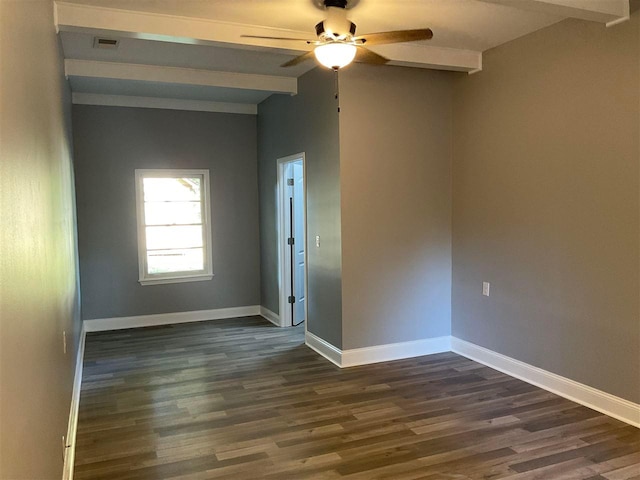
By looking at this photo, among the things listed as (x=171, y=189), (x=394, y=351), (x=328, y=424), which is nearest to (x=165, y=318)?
(x=171, y=189)

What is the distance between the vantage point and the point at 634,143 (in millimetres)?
3381

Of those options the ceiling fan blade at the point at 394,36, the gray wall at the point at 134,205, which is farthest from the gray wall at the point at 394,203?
the gray wall at the point at 134,205

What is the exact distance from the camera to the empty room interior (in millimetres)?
2943

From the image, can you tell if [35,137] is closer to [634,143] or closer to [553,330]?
[634,143]

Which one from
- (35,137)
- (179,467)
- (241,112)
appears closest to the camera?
(35,137)

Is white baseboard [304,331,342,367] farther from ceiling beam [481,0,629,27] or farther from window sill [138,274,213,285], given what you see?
ceiling beam [481,0,629,27]

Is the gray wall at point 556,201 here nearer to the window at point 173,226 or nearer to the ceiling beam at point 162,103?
the ceiling beam at point 162,103

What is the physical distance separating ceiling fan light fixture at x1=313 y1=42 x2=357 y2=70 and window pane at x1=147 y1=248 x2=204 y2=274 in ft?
13.8

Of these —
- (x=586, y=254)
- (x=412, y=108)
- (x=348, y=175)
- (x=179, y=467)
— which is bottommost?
(x=179, y=467)

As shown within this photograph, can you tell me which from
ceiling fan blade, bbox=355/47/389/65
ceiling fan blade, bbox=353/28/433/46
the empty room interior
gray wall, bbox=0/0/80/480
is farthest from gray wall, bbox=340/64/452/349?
gray wall, bbox=0/0/80/480

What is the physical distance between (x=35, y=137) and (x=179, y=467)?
1.97 metres

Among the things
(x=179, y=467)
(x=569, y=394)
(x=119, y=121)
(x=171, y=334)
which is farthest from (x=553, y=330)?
(x=119, y=121)

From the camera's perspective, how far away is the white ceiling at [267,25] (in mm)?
3373

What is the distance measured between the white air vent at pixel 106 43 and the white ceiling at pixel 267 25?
2.3 inches
